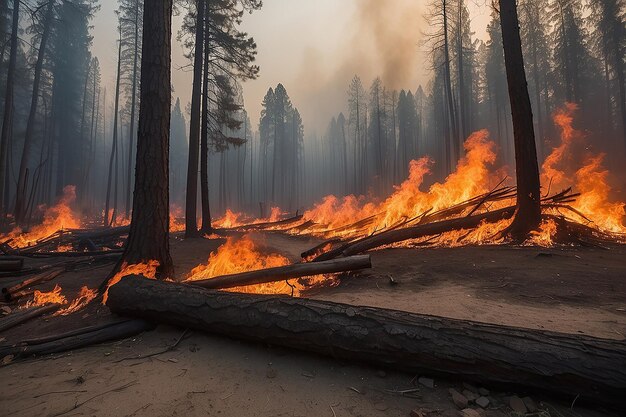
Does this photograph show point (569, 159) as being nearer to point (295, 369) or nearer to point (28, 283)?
point (295, 369)

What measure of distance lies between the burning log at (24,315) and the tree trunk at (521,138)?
11.6 meters

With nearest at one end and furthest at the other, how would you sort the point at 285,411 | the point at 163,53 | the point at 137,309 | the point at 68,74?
1. the point at 285,411
2. the point at 137,309
3. the point at 163,53
4. the point at 68,74

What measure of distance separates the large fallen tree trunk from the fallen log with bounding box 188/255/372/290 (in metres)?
1.26

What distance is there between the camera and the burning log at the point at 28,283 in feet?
18.1

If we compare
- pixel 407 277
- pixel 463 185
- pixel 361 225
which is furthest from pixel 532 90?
pixel 407 277

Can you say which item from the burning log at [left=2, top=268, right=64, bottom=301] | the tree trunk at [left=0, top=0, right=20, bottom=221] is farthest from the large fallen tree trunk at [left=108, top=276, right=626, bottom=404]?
the tree trunk at [left=0, top=0, right=20, bottom=221]

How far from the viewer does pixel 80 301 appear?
5.23 meters

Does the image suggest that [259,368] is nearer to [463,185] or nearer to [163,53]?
[163,53]

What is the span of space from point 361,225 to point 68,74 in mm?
42365

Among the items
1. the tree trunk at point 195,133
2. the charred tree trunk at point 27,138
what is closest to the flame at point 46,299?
the tree trunk at point 195,133

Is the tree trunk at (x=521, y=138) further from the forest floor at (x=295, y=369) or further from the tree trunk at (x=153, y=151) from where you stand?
the tree trunk at (x=153, y=151)

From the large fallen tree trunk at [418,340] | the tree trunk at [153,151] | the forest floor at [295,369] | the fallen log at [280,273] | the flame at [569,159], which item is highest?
the flame at [569,159]

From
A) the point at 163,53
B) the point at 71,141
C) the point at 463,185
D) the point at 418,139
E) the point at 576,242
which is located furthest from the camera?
the point at 418,139

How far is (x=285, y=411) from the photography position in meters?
2.29
